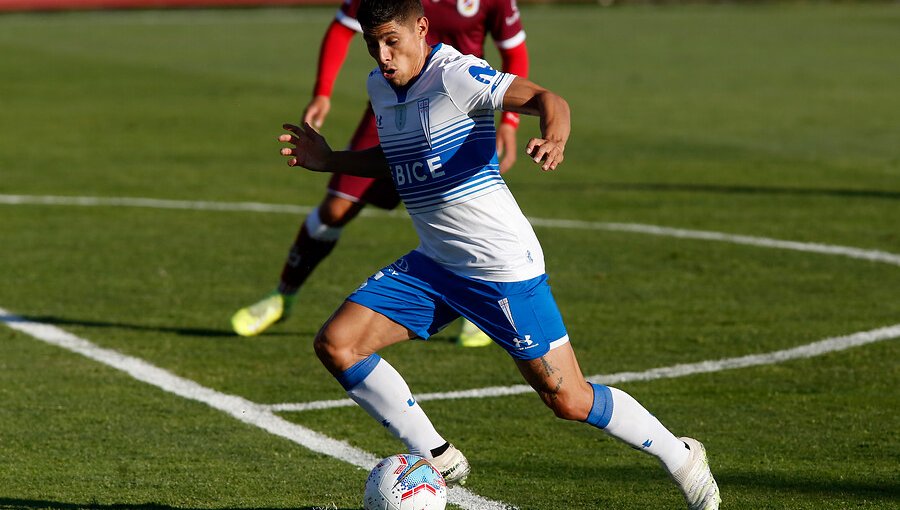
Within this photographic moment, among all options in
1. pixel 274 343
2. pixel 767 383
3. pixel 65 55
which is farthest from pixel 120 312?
pixel 65 55

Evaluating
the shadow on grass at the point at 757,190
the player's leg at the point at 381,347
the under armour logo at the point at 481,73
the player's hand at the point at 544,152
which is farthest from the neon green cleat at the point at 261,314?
the shadow on grass at the point at 757,190

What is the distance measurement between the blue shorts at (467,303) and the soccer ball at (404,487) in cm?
53

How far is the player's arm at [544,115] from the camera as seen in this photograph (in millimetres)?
4328

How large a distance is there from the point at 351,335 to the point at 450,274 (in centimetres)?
42

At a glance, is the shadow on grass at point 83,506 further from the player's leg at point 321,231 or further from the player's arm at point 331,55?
the player's arm at point 331,55

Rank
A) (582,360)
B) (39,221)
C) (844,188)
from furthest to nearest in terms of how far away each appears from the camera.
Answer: (844,188)
(39,221)
(582,360)

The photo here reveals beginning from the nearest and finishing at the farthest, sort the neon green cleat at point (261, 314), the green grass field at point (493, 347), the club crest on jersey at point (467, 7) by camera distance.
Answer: the green grass field at point (493, 347), the club crest on jersey at point (467, 7), the neon green cleat at point (261, 314)

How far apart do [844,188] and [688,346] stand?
6.19 m

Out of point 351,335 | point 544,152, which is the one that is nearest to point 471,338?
point 351,335

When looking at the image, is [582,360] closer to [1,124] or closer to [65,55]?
[1,124]

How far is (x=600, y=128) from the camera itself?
18156 mm

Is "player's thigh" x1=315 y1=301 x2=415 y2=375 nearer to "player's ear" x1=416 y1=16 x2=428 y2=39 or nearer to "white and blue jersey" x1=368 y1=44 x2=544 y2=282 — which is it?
"white and blue jersey" x1=368 y1=44 x2=544 y2=282

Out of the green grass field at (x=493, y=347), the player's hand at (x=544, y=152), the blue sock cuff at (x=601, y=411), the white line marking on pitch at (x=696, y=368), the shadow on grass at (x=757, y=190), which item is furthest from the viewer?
the shadow on grass at (x=757, y=190)

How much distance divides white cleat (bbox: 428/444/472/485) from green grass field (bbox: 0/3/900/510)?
0.93 feet
